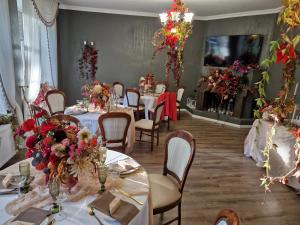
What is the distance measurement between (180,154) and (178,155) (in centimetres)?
3

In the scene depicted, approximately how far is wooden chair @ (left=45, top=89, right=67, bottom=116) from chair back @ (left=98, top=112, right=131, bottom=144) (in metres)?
1.72

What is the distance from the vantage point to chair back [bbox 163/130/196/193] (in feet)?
6.33

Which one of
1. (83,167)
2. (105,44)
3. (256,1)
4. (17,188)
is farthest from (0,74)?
(256,1)

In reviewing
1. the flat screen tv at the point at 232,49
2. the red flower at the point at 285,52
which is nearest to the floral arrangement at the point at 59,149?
the red flower at the point at 285,52

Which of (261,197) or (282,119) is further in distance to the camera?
(282,119)

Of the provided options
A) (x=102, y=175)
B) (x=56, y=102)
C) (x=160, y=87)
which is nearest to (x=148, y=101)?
(x=160, y=87)

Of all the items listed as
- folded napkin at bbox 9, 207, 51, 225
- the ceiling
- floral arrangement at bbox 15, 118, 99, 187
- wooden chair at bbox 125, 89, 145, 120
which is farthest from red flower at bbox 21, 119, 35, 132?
the ceiling

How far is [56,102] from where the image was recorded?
13.8 ft

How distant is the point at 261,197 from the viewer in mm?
2818

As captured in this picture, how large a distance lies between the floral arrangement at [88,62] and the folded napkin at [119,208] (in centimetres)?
542

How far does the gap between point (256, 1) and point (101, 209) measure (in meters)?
5.25

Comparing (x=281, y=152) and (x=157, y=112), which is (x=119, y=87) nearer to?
(x=157, y=112)

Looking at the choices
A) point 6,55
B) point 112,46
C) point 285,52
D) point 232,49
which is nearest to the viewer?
point 285,52

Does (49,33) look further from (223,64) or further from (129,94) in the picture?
(223,64)
